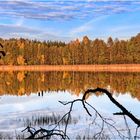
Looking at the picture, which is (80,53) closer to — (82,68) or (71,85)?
(82,68)

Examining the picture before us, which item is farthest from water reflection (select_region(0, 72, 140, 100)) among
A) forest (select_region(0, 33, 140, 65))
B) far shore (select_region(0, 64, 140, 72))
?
forest (select_region(0, 33, 140, 65))

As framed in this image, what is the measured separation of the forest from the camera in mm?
121713

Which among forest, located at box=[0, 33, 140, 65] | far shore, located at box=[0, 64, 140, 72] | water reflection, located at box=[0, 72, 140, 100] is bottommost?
far shore, located at box=[0, 64, 140, 72]

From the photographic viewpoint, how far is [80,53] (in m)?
137

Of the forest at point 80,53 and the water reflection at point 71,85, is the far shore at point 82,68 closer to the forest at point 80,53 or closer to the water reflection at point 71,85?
the forest at point 80,53

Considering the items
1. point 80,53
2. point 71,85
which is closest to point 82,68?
point 80,53

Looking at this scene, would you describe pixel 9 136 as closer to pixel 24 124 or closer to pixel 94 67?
pixel 24 124

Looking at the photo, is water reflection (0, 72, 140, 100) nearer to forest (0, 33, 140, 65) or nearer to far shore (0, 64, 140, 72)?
far shore (0, 64, 140, 72)

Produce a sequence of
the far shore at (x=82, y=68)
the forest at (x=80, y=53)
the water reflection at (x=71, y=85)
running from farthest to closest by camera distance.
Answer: the forest at (x=80, y=53), the far shore at (x=82, y=68), the water reflection at (x=71, y=85)

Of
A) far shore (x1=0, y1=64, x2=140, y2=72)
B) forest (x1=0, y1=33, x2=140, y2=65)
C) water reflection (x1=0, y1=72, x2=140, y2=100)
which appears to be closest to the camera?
water reflection (x1=0, y1=72, x2=140, y2=100)

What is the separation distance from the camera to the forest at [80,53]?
121713 mm

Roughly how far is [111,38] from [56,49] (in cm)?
2260

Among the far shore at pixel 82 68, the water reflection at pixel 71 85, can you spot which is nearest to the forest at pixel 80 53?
the far shore at pixel 82 68

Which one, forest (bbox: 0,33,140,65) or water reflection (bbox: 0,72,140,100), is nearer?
water reflection (bbox: 0,72,140,100)
